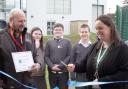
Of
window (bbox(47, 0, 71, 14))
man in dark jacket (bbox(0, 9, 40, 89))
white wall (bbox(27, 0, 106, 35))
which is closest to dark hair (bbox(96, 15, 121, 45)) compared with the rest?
man in dark jacket (bbox(0, 9, 40, 89))

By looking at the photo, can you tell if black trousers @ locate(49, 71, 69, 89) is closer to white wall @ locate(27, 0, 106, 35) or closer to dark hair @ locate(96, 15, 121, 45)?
dark hair @ locate(96, 15, 121, 45)

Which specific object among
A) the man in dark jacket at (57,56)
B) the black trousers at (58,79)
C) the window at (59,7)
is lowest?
the black trousers at (58,79)

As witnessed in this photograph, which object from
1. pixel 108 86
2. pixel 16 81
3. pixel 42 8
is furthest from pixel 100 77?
pixel 42 8

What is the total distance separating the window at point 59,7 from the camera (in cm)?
6259

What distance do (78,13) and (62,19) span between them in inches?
124

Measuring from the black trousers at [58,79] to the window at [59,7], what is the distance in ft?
178

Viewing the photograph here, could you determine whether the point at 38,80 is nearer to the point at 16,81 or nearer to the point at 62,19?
the point at 16,81

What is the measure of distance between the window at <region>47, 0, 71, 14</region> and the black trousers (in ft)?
178

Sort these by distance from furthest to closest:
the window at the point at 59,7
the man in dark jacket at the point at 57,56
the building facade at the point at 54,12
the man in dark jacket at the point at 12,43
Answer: the window at the point at 59,7
the building facade at the point at 54,12
the man in dark jacket at the point at 57,56
the man in dark jacket at the point at 12,43

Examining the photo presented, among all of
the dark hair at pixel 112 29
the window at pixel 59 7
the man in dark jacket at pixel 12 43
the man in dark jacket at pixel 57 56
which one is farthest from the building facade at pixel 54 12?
the dark hair at pixel 112 29

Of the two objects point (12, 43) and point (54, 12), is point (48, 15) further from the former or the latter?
point (12, 43)

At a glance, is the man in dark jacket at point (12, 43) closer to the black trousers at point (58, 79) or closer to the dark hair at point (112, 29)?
the dark hair at point (112, 29)

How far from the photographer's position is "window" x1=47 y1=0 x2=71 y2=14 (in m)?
62.6

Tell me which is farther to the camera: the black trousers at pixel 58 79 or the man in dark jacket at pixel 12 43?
the black trousers at pixel 58 79
